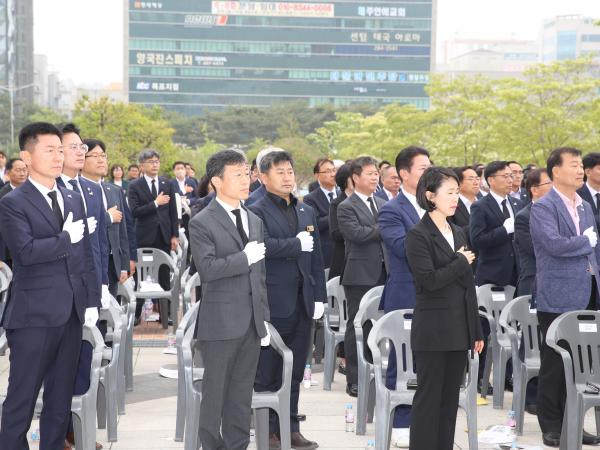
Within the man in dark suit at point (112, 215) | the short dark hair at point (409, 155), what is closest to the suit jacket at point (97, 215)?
the man in dark suit at point (112, 215)

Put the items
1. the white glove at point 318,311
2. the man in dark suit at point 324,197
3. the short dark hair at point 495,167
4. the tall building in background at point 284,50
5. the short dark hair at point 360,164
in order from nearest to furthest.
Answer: the white glove at point 318,311 < the short dark hair at point 360,164 < the short dark hair at point 495,167 < the man in dark suit at point 324,197 < the tall building in background at point 284,50

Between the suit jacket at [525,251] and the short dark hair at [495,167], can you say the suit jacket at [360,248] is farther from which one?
the short dark hair at [495,167]

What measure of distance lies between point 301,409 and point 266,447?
168 cm

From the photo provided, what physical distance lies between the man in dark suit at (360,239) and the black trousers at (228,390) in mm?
2420

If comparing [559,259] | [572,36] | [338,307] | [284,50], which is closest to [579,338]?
[559,259]

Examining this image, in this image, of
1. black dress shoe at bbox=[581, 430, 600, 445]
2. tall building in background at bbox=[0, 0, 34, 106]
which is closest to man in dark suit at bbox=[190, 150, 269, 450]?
black dress shoe at bbox=[581, 430, 600, 445]

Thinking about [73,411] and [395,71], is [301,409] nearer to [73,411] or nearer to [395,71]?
[73,411]

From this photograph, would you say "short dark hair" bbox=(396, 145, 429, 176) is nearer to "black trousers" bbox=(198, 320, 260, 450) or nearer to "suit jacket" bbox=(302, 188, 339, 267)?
"black trousers" bbox=(198, 320, 260, 450)

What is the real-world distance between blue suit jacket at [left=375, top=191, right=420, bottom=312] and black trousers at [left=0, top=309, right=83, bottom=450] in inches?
86.4

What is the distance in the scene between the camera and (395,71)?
120 meters

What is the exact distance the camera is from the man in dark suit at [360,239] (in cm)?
746

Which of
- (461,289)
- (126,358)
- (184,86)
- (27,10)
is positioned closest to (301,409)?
(126,358)

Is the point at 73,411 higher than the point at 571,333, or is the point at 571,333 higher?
the point at 571,333

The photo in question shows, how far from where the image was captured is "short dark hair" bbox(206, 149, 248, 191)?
5.16 meters
